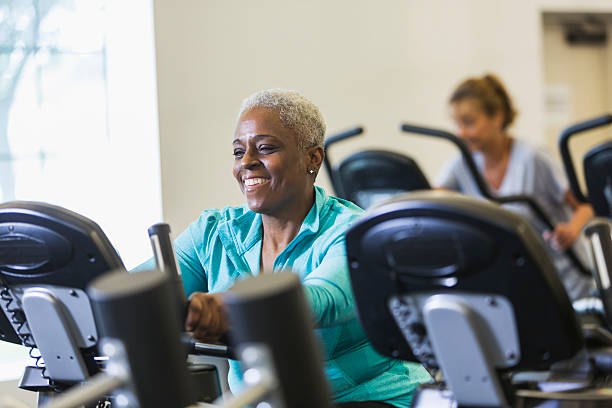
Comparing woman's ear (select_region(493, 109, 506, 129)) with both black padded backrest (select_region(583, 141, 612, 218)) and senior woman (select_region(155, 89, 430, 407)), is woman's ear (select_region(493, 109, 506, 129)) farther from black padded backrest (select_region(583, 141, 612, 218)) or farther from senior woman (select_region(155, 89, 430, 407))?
senior woman (select_region(155, 89, 430, 407))

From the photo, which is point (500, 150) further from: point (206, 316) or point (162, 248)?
point (206, 316)

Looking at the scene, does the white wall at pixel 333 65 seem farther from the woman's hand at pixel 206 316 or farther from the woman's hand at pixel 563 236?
the woman's hand at pixel 206 316

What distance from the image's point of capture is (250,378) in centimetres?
82

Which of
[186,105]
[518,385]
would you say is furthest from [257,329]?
[186,105]

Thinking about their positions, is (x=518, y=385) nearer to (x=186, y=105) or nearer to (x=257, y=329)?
(x=257, y=329)

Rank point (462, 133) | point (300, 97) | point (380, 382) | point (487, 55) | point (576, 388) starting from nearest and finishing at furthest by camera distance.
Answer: point (576, 388) → point (380, 382) → point (300, 97) → point (462, 133) → point (487, 55)

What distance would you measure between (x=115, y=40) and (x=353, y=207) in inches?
78.0

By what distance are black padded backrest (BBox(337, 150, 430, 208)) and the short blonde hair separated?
90 cm

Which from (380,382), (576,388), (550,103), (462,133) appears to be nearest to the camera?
(576,388)

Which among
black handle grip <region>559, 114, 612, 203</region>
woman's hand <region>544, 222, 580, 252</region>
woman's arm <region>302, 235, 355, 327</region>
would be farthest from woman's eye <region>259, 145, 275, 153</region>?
woman's hand <region>544, 222, 580, 252</region>

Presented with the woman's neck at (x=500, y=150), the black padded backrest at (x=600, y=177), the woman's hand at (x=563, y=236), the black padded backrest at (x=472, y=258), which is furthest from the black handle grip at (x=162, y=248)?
the woman's neck at (x=500, y=150)

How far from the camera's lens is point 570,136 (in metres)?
3.11

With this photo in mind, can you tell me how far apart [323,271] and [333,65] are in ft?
8.79

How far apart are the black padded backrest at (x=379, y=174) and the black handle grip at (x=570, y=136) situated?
63cm
